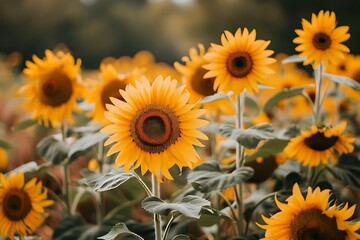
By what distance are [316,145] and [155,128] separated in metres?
0.61

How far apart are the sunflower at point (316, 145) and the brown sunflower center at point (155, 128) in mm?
495

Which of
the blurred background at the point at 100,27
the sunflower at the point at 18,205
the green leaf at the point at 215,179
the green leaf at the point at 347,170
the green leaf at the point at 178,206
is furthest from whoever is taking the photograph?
the blurred background at the point at 100,27

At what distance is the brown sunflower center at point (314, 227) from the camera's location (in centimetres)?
128

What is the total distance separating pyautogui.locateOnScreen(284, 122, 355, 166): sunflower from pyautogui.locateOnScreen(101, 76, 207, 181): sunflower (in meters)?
0.47

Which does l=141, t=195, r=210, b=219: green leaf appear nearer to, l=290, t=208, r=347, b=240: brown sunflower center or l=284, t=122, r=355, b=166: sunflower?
l=290, t=208, r=347, b=240: brown sunflower center

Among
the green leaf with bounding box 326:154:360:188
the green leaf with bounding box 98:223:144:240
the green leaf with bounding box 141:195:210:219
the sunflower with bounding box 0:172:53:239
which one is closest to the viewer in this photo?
the green leaf with bounding box 141:195:210:219

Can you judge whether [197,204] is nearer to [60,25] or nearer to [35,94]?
[35,94]

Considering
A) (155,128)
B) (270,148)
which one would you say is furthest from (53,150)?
(270,148)

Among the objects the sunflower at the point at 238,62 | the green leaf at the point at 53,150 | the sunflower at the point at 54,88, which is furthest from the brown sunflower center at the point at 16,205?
the sunflower at the point at 238,62

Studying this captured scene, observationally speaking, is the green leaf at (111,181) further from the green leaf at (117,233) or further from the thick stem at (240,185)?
the thick stem at (240,185)

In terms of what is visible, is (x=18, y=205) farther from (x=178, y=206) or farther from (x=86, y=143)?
(x=178, y=206)

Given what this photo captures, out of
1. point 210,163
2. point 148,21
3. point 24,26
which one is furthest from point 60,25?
point 210,163

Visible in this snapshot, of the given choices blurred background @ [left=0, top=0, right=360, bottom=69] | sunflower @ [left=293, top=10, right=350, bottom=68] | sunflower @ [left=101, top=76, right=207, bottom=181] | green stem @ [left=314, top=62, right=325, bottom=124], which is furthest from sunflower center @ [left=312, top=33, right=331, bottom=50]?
blurred background @ [left=0, top=0, right=360, bottom=69]

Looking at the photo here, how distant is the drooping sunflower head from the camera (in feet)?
6.51
